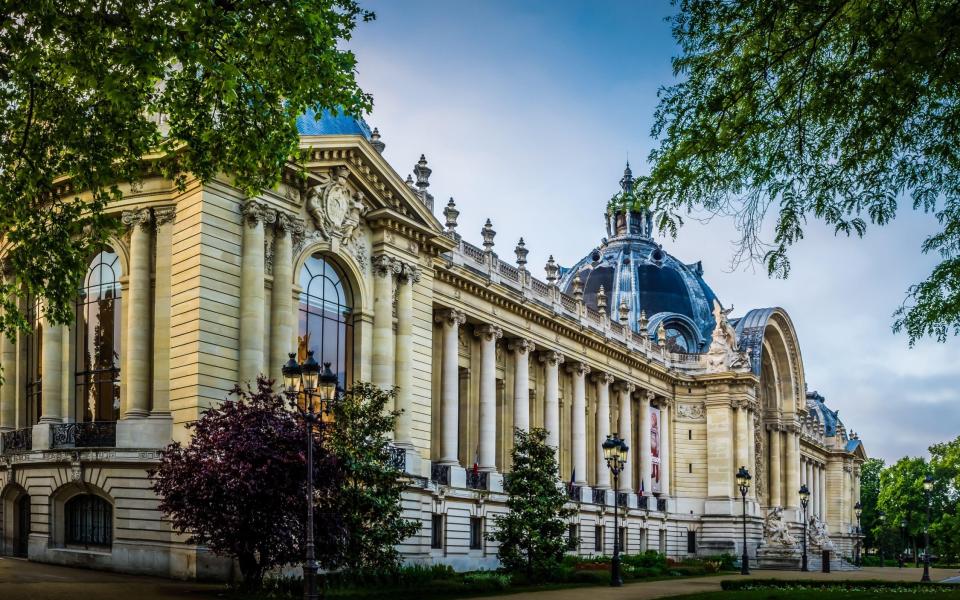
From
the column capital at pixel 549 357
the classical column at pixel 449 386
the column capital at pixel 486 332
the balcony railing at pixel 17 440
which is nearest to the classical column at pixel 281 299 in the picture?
the balcony railing at pixel 17 440

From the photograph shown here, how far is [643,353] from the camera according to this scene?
69062 mm

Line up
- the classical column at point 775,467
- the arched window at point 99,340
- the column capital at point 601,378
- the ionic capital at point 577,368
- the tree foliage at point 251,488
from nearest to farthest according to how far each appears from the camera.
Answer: the tree foliage at point 251,488 < the arched window at point 99,340 < the ionic capital at point 577,368 < the column capital at point 601,378 < the classical column at point 775,467

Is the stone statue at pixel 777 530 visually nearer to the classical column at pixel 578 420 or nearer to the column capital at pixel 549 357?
the classical column at pixel 578 420

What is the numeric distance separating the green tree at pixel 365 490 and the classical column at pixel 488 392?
64.2 ft

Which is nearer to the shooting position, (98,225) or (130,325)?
(98,225)

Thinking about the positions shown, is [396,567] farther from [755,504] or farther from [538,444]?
[755,504]

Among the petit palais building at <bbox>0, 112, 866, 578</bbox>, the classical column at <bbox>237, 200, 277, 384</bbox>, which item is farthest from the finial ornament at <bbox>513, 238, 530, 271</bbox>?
the classical column at <bbox>237, 200, 277, 384</bbox>

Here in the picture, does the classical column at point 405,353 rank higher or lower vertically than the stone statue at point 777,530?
higher

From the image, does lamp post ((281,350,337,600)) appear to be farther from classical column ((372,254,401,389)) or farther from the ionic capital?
the ionic capital

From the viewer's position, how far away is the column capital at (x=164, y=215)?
3328 cm

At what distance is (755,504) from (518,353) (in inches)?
1183

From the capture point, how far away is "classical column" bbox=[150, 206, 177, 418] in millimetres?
32500

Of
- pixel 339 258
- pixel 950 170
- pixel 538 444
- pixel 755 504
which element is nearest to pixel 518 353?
pixel 538 444

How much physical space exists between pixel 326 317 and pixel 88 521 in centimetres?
1035
